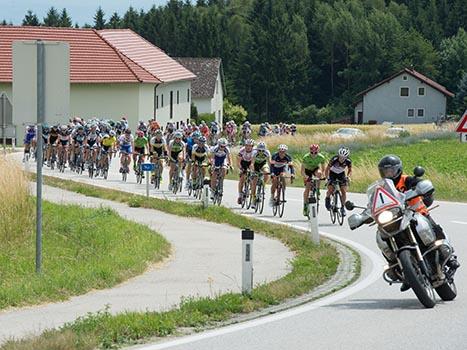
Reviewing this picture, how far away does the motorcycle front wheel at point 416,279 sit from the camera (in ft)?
38.2

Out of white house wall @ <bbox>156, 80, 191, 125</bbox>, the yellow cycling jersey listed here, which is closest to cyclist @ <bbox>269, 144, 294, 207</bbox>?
the yellow cycling jersey

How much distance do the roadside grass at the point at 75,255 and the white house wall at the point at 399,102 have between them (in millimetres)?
102059

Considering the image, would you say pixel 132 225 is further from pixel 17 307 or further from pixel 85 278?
pixel 17 307

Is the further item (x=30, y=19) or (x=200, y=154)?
(x=30, y=19)

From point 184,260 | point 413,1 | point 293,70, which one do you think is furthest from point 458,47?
point 184,260

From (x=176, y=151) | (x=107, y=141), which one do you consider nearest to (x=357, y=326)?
(x=176, y=151)

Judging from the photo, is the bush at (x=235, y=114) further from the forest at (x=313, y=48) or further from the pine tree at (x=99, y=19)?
the pine tree at (x=99, y=19)

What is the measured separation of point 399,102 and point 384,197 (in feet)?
385

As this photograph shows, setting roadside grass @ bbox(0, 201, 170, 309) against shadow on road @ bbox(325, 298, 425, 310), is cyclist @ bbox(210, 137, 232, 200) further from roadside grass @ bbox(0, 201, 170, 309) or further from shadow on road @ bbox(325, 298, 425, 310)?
shadow on road @ bbox(325, 298, 425, 310)

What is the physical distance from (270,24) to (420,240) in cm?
12878

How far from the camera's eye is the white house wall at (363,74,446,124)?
126 metres

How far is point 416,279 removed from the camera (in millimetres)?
11664

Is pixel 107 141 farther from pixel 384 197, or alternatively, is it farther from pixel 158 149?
pixel 384 197

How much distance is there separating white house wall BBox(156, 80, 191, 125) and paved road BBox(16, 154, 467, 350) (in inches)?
2569
